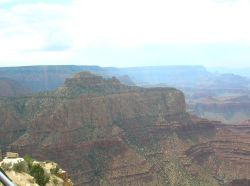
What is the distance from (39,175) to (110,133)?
295 ft

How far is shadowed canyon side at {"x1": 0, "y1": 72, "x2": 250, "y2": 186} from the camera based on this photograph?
111250 millimetres

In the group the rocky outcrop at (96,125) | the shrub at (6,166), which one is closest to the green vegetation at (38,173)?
the shrub at (6,166)

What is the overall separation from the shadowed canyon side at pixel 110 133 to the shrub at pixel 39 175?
72.7 m

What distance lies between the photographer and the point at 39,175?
112 feet

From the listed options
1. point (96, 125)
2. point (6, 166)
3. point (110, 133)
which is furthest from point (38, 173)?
point (96, 125)

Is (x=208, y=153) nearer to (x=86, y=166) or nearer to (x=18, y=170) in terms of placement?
(x=86, y=166)

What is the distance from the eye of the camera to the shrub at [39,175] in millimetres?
33406

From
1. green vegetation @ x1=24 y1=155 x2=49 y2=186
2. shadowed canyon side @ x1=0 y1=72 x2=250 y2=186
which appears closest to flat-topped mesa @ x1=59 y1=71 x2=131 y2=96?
shadowed canyon side @ x1=0 y1=72 x2=250 y2=186

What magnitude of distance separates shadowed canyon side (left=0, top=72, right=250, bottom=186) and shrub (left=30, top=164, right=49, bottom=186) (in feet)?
239

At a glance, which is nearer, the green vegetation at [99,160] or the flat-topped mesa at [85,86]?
the green vegetation at [99,160]

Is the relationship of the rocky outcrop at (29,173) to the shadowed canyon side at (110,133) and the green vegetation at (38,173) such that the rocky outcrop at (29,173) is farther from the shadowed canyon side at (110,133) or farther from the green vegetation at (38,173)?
the shadowed canyon side at (110,133)

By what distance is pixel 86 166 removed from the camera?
11125 centimetres

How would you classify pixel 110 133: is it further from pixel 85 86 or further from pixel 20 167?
pixel 20 167

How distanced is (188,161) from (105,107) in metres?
25.8
